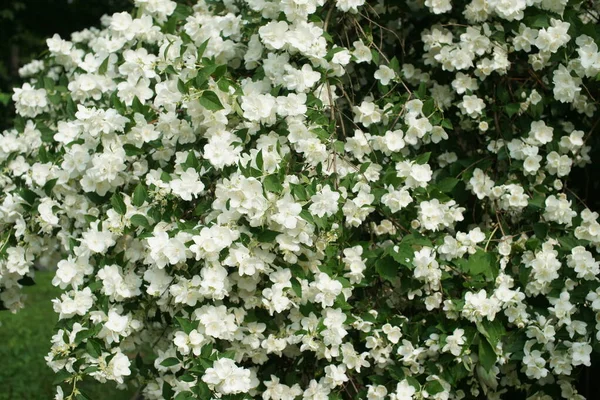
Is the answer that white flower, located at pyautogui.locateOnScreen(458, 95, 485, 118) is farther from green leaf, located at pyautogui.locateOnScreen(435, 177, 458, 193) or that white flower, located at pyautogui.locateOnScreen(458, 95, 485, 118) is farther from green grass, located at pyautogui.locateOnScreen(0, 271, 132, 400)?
green grass, located at pyautogui.locateOnScreen(0, 271, 132, 400)

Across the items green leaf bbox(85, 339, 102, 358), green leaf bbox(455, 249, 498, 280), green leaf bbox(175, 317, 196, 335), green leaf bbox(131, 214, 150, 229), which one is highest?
green leaf bbox(131, 214, 150, 229)

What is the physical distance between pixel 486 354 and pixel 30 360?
3.66 meters

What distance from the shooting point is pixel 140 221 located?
215 cm

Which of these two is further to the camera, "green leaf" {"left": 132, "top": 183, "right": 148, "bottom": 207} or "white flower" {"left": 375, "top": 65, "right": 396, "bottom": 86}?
"white flower" {"left": 375, "top": 65, "right": 396, "bottom": 86}

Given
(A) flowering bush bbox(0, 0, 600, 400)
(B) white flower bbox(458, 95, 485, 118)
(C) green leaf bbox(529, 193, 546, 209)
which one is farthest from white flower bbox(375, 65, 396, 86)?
(C) green leaf bbox(529, 193, 546, 209)

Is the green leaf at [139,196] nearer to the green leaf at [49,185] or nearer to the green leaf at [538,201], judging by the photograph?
the green leaf at [49,185]

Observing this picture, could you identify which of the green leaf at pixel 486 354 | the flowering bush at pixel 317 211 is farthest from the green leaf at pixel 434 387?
the green leaf at pixel 486 354

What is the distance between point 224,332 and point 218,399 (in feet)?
0.58

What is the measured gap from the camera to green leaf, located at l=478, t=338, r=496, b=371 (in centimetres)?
221

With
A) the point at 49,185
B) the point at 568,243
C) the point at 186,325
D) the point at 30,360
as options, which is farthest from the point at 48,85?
the point at 30,360

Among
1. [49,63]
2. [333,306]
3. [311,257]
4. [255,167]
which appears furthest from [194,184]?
[49,63]

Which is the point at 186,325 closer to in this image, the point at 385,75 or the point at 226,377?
the point at 226,377

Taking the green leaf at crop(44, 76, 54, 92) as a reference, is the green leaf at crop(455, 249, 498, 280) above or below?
below

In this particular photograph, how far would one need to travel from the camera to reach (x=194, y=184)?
2.12 metres
